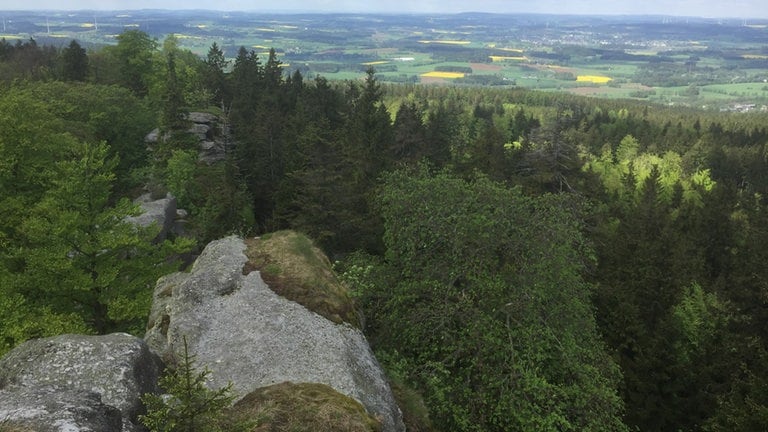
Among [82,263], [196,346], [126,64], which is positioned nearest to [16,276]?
[82,263]

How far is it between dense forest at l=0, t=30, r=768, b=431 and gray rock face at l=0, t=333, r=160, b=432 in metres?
7.21

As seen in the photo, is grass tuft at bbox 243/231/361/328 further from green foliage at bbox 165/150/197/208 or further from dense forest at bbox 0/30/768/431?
green foliage at bbox 165/150/197/208

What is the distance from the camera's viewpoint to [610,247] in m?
32.5

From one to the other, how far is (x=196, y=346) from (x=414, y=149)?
35.9 m

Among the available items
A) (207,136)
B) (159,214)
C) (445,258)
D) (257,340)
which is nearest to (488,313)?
(445,258)

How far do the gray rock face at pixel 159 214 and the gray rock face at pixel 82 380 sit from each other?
785 inches

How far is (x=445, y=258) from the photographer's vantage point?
18.7 metres

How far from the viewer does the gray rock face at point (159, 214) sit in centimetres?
3103

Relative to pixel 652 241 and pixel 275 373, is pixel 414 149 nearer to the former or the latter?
pixel 652 241

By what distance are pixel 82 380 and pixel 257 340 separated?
4.36 m

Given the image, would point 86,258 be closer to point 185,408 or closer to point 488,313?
point 488,313

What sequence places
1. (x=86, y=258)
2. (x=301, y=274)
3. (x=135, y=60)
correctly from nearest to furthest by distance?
(x=301, y=274) < (x=86, y=258) < (x=135, y=60)

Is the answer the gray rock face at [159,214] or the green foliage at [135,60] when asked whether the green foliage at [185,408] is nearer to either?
the gray rock face at [159,214]

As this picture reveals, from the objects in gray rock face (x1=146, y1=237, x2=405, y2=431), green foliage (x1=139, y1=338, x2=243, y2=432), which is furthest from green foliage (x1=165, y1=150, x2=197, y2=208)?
green foliage (x1=139, y1=338, x2=243, y2=432)
